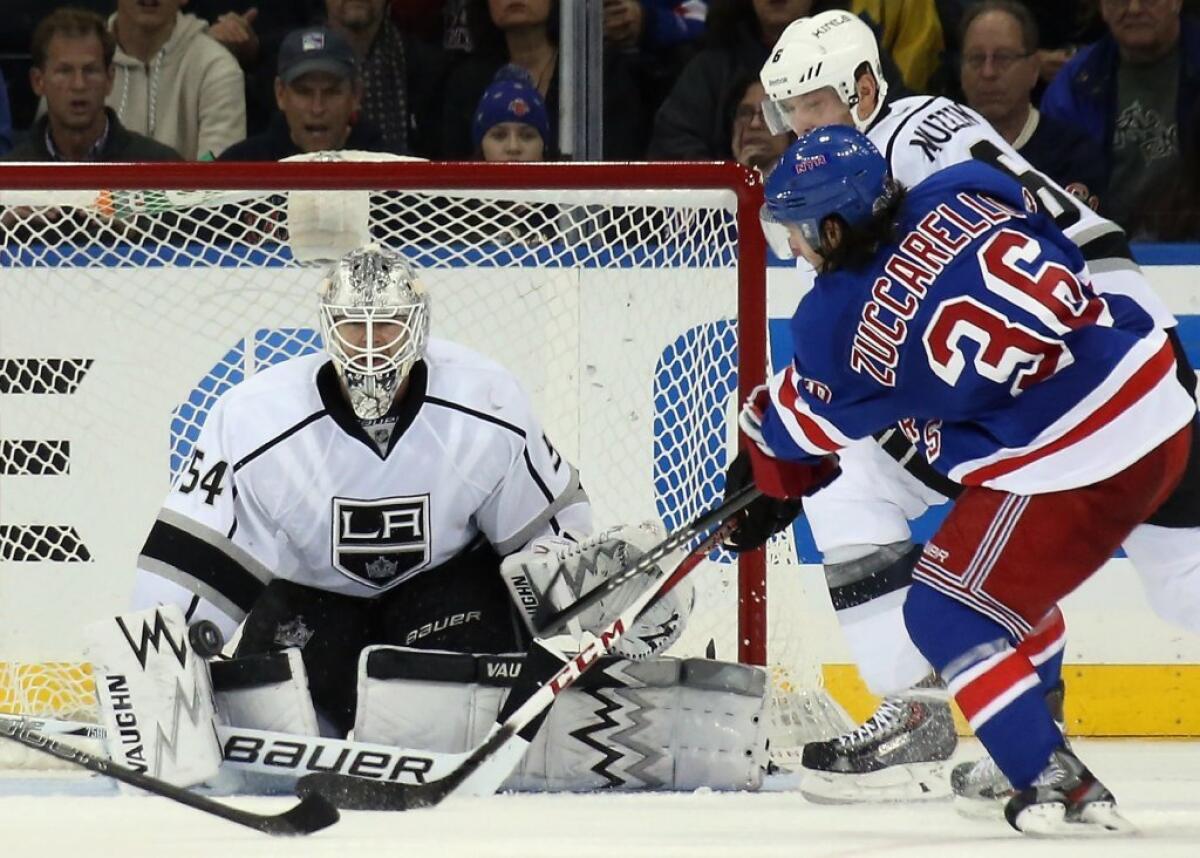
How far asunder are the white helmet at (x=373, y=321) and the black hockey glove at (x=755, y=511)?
524 millimetres

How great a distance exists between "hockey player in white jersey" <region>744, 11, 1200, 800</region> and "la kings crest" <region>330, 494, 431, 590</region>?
565mm

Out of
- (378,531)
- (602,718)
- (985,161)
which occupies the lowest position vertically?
(602,718)

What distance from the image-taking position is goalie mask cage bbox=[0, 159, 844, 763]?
362cm

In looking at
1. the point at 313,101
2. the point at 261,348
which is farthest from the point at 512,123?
the point at 261,348

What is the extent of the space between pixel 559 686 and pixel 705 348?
843 millimetres

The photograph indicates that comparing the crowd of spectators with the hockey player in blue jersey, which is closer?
the hockey player in blue jersey

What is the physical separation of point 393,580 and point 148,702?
49cm

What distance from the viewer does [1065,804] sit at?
256 centimetres

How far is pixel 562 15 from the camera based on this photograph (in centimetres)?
379

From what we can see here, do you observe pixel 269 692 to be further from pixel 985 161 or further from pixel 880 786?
pixel 985 161

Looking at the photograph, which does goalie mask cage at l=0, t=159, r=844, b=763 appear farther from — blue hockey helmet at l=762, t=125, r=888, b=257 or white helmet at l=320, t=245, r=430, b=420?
blue hockey helmet at l=762, t=125, r=888, b=257

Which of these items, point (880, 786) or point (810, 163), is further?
point (880, 786)

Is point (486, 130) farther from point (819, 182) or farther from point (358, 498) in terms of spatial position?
point (819, 182)

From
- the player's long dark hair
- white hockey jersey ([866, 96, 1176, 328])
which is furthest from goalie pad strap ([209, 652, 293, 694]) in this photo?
white hockey jersey ([866, 96, 1176, 328])
